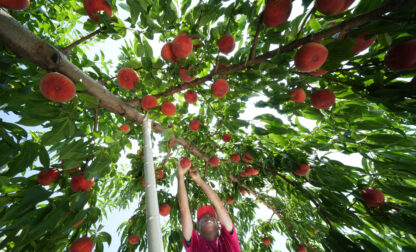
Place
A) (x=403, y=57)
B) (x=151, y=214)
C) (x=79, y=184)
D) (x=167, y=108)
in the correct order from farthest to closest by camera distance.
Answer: (x=167, y=108)
(x=79, y=184)
(x=403, y=57)
(x=151, y=214)

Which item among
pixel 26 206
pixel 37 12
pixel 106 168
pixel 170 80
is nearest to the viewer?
pixel 26 206

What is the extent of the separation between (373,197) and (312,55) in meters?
1.54

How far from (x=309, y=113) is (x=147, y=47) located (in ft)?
4.97

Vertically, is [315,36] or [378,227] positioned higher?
[315,36]

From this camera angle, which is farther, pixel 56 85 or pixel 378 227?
Answer: pixel 378 227

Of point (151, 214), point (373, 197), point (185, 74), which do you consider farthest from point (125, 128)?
point (373, 197)

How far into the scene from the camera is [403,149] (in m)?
1.53

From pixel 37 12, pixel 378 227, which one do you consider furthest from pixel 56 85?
pixel 378 227

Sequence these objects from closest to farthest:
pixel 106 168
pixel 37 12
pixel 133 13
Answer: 1. pixel 133 13
2. pixel 106 168
3. pixel 37 12

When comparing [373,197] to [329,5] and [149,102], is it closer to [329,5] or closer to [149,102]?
[329,5]

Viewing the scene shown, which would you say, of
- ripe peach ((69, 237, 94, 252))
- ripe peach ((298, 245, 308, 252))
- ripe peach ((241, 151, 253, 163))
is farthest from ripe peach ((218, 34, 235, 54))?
ripe peach ((298, 245, 308, 252))

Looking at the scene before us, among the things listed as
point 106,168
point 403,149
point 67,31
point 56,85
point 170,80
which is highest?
point 67,31

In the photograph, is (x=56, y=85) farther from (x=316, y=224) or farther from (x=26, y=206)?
(x=316, y=224)

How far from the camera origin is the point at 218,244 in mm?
2523
